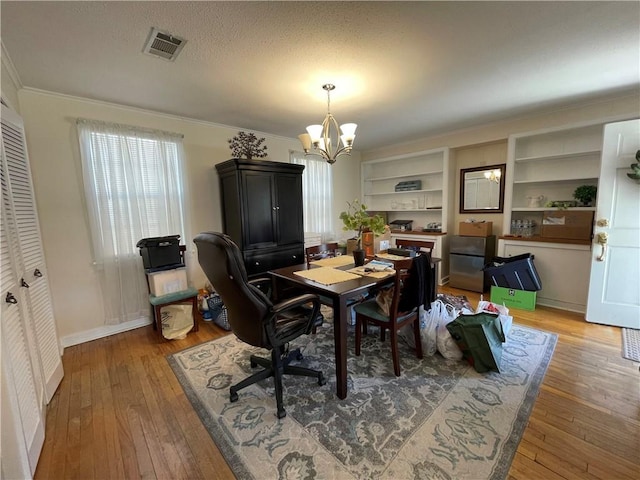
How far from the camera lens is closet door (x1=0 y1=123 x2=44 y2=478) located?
116 cm

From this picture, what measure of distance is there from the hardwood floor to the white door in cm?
48

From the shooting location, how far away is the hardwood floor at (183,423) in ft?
4.44

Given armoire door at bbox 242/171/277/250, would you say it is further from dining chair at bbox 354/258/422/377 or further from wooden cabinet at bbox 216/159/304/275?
dining chair at bbox 354/258/422/377

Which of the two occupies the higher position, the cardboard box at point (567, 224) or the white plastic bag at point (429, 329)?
the cardboard box at point (567, 224)

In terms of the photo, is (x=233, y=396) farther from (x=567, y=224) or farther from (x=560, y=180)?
(x=560, y=180)

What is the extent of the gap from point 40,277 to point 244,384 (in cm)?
178

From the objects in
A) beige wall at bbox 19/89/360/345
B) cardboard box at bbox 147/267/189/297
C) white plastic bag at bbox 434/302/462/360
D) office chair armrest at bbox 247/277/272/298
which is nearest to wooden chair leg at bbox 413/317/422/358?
white plastic bag at bbox 434/302/462/360

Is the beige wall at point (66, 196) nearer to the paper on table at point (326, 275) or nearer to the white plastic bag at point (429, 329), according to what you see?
the paper on table at point (326, 275)

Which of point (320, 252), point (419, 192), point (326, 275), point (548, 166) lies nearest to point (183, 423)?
point (326, 275)

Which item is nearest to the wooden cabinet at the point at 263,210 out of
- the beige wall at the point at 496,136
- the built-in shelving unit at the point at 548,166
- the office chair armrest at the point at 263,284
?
the office chair armrest at the point at 263,284

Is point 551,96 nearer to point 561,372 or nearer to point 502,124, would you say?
point 502,124

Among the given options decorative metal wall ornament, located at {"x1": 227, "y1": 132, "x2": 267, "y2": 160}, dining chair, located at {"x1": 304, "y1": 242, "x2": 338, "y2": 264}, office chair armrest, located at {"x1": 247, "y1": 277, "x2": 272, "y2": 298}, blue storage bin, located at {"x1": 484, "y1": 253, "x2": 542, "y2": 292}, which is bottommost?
blue storage bin, located at {"x1": 484, "y1": 253, "x2": 542, "y2": 292}

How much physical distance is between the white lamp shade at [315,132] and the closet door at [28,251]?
1964mm

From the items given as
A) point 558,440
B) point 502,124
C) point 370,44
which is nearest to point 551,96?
point 502,124
